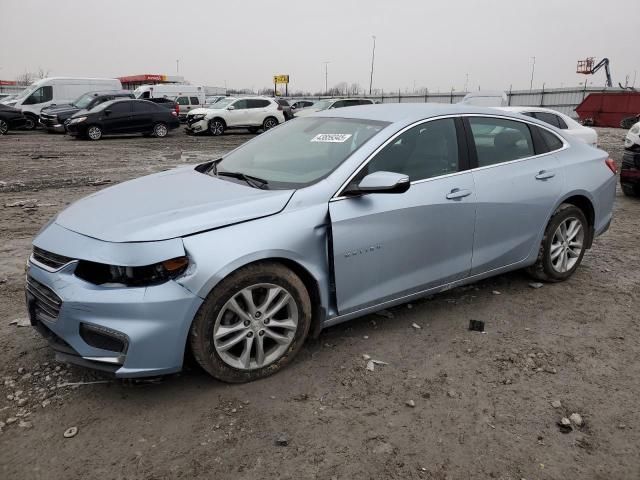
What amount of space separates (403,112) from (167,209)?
6.06 feet

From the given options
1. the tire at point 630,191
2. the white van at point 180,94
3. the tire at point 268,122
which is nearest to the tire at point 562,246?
the tire at point 630,191

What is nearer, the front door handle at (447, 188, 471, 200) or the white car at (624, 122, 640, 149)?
the front door handle at (447, 188, 471, 200)

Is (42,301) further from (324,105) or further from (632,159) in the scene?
(324,105)

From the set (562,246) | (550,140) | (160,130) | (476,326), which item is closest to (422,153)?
(476,326)

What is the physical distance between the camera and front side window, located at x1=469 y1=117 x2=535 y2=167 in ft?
13.2

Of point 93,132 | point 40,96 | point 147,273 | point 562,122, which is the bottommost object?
point 93,132

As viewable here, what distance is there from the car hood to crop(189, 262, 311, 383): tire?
0.33 meters

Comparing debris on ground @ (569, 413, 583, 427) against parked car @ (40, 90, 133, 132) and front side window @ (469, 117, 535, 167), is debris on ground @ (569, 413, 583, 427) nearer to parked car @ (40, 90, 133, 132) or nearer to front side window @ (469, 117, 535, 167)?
front side window @ (469, 117, 535, 167)

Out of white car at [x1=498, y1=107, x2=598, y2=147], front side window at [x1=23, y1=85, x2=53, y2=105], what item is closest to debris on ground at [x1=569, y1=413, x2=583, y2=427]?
white car at [x1=498, y1=107, x2=598, y2=147]

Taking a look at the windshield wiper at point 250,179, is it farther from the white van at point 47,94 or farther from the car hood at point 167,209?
the white van at point 47,94

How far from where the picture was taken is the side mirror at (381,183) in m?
3.15

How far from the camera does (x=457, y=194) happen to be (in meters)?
3.71

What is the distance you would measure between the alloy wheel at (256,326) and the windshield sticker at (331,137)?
47.8 inches

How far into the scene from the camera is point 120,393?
300 cm
